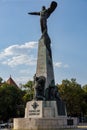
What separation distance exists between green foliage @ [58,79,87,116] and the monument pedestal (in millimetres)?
36791

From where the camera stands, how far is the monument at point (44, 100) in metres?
30.9

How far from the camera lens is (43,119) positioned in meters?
30.5

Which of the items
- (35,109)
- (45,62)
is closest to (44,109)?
(35,109)

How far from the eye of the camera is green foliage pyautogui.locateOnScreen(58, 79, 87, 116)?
70.6 metres

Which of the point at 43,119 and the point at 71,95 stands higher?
the point at 71,95

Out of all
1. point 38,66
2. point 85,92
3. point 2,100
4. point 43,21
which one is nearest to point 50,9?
point 43,21

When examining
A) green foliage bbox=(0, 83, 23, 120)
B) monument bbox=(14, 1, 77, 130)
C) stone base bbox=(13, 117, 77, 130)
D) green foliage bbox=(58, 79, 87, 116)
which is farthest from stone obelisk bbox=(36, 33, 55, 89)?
green foliage bbox=(0, 83, 23, 120)

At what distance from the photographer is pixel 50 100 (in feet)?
110

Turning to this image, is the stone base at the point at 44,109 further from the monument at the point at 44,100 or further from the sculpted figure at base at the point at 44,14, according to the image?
the sculpted figure at base at the point at 44,14

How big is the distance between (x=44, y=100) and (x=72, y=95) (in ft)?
127

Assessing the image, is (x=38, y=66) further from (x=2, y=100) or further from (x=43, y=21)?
(x=2, y=100)

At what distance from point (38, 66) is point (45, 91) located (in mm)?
2643

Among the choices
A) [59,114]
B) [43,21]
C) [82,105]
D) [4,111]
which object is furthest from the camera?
[82,105]

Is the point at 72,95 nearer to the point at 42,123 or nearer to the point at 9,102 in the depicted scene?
the point at 9,102
